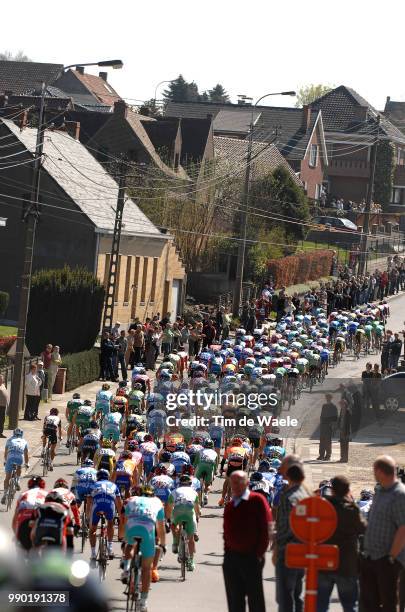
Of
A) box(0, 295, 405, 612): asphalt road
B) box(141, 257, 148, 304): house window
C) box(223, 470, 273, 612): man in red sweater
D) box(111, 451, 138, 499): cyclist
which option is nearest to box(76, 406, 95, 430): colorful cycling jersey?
box(0, 295, 405, 612): asphalt road

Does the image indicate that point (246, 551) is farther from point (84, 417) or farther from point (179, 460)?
point (84, 417)

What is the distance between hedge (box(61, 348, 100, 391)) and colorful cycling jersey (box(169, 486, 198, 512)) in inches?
785

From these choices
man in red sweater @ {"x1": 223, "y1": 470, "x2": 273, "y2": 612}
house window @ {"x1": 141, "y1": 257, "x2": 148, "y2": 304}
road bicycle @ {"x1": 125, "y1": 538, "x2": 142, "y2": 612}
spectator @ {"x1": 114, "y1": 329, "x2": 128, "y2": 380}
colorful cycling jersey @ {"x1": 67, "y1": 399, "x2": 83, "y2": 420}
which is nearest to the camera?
man in red sweater @ {"x1": 223, "y1": 470, "x2": 273, "y2": 612}

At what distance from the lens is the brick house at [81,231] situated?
51.8 metres

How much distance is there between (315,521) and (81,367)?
99.7 feet

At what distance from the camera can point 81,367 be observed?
131ft

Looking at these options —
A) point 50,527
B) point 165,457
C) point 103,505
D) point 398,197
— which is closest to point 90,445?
point 165,457

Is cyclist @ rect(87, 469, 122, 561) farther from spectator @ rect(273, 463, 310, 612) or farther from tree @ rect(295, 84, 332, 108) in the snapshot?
tree @ rect(295, 84, 332, 108)

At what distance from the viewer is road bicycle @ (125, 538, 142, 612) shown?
1573cm

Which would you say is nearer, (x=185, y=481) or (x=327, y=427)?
(x=185, y=481)

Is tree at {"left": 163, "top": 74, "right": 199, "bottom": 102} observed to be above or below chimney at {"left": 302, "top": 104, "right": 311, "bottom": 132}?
above

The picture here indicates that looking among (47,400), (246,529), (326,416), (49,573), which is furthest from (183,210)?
(49,573)

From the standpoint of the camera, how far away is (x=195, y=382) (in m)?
33.1

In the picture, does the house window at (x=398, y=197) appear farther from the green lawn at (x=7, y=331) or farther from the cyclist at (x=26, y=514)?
the cyclist at (x=26, y=514)
